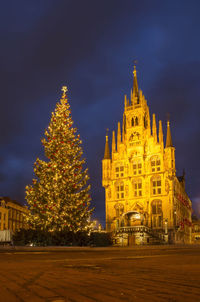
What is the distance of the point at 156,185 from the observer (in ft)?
177

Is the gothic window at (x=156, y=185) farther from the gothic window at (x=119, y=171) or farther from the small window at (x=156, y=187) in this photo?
the gothic window at (x=119, y=171)

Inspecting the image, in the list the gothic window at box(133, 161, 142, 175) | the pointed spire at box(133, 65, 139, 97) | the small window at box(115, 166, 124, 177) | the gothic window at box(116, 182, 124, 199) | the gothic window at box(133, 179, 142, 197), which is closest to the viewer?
the gothic window at box(133, 179, 142, 197)

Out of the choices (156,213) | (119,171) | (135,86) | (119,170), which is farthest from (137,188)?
(135,86)

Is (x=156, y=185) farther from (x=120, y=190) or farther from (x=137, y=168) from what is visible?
(x=120, y=190)

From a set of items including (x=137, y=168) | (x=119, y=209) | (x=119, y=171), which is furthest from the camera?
(x=119, y=171)

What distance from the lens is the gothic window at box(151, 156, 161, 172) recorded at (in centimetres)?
5501

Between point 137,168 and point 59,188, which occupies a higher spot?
point 137,168

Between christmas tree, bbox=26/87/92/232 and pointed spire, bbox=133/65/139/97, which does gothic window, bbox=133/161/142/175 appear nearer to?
pointed spire, bbox=133/65/139/97

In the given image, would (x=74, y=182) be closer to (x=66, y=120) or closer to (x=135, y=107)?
(x=66, y=120)

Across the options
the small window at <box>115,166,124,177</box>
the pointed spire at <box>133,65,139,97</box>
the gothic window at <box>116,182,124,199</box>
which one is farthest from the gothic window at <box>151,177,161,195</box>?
the pointed spire at <box>133,65,139,97</box>

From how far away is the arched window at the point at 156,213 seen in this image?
52.4 m

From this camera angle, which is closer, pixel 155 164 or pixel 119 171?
pixel 155 164

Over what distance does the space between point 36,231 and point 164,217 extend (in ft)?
104

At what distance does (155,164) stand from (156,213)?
28.8 ft
